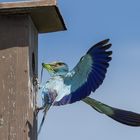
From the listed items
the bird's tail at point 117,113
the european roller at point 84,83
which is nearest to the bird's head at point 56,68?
the european roller at point 84,83

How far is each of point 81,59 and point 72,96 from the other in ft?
0.89

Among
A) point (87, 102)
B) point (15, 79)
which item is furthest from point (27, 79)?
point (87, 102)

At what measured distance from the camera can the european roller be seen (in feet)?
18.3

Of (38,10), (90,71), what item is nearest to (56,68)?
(90,71)

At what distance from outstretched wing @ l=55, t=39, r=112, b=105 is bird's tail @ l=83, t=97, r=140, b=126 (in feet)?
0.65

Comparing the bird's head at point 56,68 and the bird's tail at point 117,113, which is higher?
the bird's head at point 56,68

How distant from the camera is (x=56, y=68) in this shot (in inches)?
227

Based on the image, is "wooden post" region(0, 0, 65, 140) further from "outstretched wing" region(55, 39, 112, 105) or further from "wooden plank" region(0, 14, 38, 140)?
"outstretched wing" region(55, 39, 112, 105)

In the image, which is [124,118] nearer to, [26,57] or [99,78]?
[99,78]

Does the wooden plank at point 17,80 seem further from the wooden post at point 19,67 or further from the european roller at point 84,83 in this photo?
the european roller at point 84,83

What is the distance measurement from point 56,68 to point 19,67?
25 centimetres

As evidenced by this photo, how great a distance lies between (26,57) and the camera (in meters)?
5.72

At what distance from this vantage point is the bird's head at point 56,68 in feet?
18.9

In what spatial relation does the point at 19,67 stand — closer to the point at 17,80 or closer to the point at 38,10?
the point at 17,80
